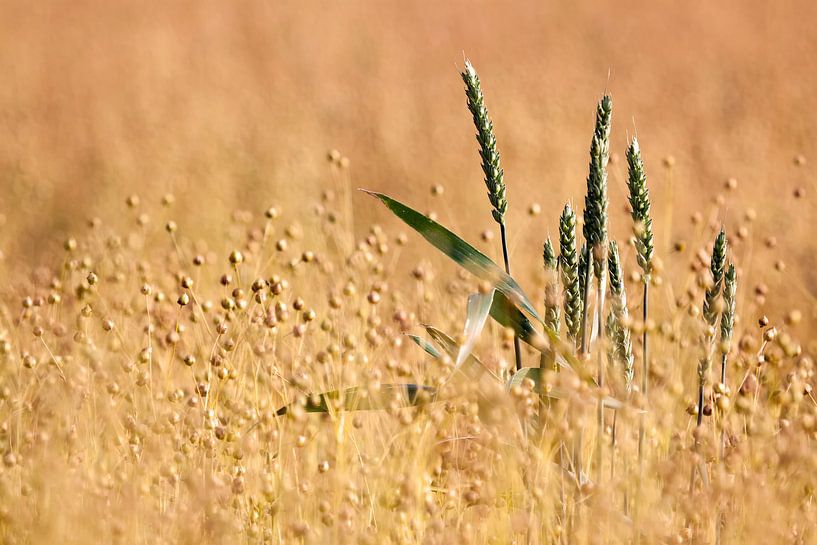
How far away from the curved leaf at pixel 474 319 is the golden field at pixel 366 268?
0.09 metres

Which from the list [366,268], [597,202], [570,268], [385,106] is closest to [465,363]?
[570,268]

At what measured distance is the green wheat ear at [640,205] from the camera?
202 centimetres

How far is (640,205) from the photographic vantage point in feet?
6.71

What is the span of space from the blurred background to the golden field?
0.7 inches

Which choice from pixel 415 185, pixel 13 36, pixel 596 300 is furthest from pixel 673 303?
pixel 13 36

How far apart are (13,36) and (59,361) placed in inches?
167

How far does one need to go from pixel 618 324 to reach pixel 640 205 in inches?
9.8

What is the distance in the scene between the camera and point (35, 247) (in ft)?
16.5

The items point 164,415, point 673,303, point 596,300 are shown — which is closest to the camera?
point 596,300

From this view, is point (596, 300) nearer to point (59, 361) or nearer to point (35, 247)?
point (59, 361)

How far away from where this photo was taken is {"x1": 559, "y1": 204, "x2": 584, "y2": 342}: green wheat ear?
6.59 ft

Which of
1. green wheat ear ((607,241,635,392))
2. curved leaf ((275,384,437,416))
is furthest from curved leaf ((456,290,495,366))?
green wheat ear ((607,241,635,392))

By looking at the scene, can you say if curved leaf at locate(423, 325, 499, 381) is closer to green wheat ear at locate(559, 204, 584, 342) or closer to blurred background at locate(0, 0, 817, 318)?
green wheat ear at locate(559, 204, 584, 342)

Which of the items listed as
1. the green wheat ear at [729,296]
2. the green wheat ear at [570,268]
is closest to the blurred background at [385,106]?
the green wheat ear at [729,296]
